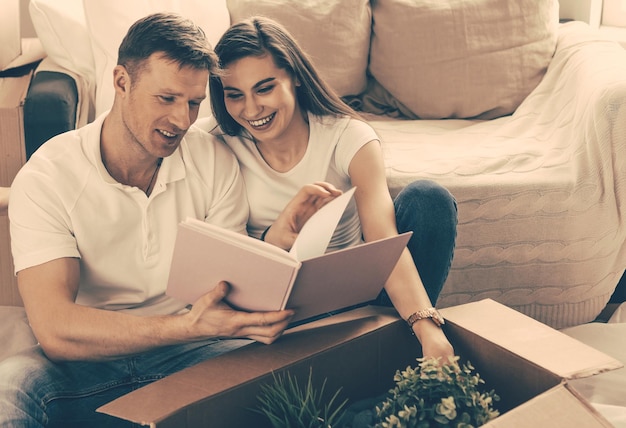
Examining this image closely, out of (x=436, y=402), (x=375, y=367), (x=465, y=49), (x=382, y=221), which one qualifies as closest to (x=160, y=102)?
(x=382, y=221)

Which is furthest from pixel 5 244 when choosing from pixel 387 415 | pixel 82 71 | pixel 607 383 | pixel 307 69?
pixel 607 383

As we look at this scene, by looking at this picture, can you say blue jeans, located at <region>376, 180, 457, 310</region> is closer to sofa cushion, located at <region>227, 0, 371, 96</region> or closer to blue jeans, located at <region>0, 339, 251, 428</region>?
blue jeans, located at <region>0, 339, 251, 428</region>

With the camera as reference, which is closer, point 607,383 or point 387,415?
point 387,415

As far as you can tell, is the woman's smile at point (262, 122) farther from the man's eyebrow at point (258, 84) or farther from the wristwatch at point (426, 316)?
the wristwatch at point (426, 316)

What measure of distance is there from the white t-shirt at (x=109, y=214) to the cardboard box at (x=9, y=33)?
955 millimetres

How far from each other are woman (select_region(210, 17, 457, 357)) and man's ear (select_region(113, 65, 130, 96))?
18 cm

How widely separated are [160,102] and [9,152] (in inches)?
30.2

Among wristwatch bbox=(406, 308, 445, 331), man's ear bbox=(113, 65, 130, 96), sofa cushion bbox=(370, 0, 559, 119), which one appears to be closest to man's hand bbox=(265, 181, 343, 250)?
wristwatch bbox=(406, 308, 445, 331)

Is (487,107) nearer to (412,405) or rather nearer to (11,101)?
(11,101)

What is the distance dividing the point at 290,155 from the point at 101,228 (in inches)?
15.9

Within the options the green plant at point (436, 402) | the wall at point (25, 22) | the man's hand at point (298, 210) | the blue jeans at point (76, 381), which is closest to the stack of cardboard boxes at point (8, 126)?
the wall at point (25, 22)

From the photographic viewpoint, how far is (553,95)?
7.43 ft

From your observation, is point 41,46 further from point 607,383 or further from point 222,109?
point 607,383

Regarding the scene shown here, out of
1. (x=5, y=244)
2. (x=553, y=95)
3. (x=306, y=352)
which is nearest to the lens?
(x=306, y=352)
